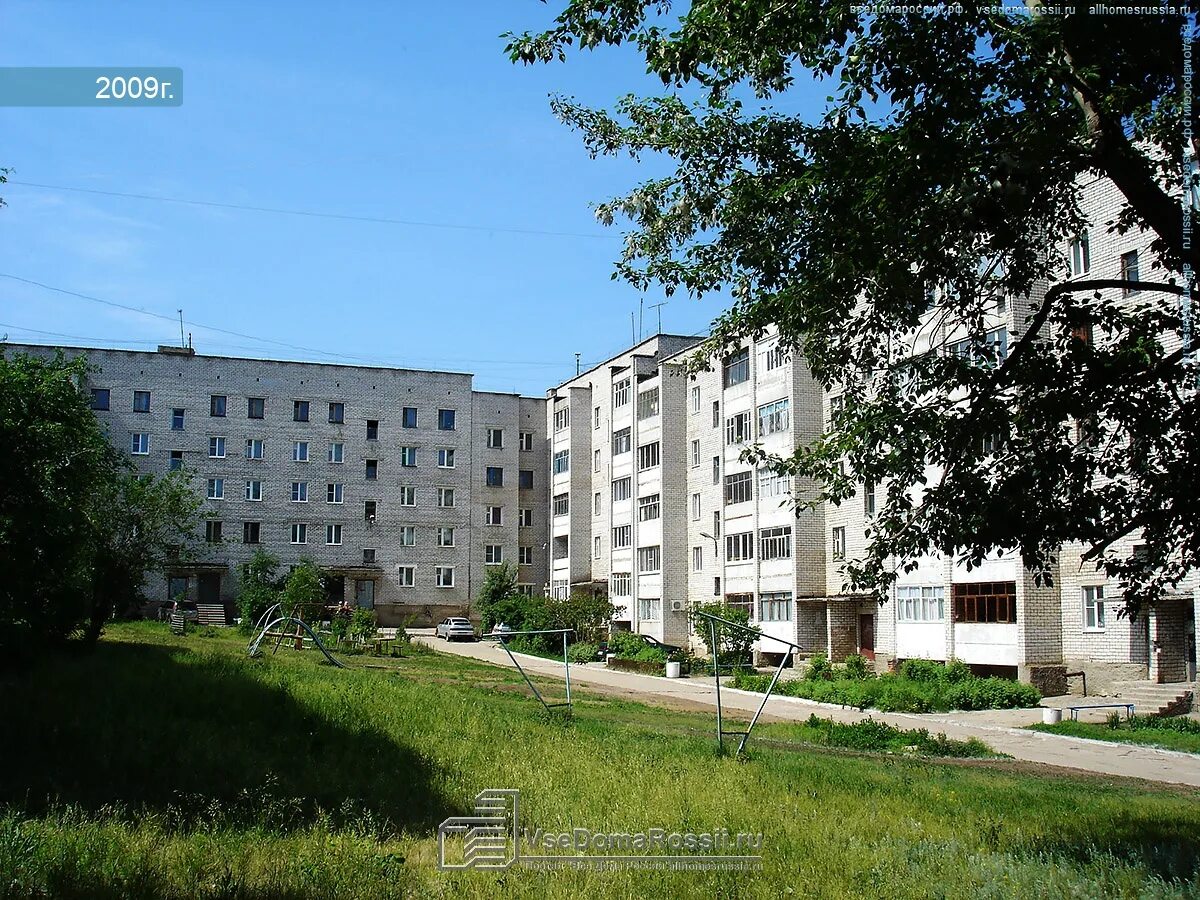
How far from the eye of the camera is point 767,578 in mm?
50188

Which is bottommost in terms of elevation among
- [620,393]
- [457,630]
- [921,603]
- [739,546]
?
Result: [457,630]

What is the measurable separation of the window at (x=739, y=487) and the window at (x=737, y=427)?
178cm

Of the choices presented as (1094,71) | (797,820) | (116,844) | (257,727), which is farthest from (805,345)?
(257,727)

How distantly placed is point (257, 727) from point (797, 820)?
8.03 m

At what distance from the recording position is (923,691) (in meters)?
31.5

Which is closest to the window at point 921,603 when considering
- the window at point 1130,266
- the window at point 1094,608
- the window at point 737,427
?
the window at point 1094,608

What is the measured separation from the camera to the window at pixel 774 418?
4904 centimetres

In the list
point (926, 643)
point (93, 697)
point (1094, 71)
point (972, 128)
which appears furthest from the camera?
point (926, 643)

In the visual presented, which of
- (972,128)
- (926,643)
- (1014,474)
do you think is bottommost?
(926,643)

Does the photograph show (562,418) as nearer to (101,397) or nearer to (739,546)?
(739,546)

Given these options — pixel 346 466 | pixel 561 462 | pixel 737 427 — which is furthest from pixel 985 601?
pixel 346 466

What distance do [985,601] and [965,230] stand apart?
30.6 metres

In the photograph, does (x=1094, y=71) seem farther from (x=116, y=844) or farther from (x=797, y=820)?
(x=116, y=844)

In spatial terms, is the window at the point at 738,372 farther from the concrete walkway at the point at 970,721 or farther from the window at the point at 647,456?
the concrete walkway at the point at 970,721
